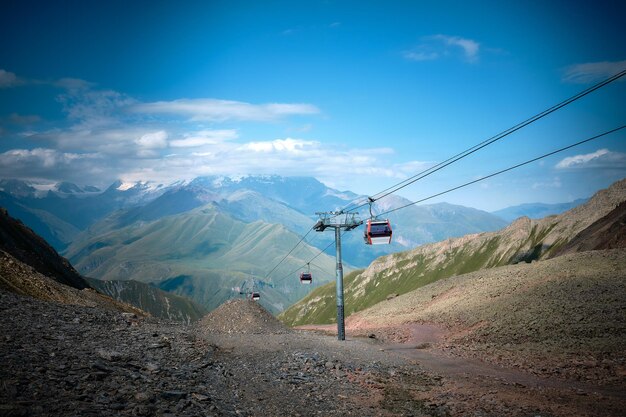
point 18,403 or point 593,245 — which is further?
point 593,245

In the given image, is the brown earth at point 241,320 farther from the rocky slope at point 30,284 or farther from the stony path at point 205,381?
the rocky slope at point 30,284

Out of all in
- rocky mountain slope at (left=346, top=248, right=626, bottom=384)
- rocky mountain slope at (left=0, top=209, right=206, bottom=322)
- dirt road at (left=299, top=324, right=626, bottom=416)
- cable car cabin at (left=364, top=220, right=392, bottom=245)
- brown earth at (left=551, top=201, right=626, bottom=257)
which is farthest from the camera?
brown earth at (left=551, top=201, right=626, bottom=257)

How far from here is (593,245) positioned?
326 feet

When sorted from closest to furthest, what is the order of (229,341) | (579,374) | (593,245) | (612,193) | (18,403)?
(18,403) → (579,374) → (229,341) → (593,245) → (612,193)

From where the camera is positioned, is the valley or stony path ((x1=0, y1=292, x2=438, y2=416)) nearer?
stony path ((x1=0, y1=292, x2=438, y2=416))

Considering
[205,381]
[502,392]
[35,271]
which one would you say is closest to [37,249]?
[35,271]

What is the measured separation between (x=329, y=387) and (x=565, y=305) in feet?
86.4

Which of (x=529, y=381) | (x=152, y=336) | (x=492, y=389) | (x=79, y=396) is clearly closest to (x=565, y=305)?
(x=529, y=381)

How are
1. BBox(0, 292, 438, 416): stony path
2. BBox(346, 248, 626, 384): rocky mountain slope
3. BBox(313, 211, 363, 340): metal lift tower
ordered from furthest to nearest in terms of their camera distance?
BBox(313, 211, 363, 340): metal lift tower < BBox(346, 248, 626, 384): rocky mountain slope < BBox(0, 292, 438, 416): stony path

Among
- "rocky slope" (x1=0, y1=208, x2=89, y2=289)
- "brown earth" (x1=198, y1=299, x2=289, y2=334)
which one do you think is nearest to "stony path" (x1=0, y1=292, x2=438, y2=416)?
"brown earth" (x1=198, y1=299, x2=289, y2=334)

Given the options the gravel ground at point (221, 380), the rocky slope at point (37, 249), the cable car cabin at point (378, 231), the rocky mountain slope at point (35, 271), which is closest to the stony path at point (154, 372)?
the gravel ground at point (221, 380)

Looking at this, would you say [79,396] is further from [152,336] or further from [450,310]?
[450,310]

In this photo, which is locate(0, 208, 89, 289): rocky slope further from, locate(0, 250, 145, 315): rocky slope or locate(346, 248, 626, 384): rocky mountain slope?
locate(346, 248, 626, 384): rocky mountain slope

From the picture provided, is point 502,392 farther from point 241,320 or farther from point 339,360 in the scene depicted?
point 241,320
